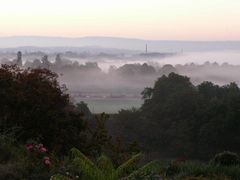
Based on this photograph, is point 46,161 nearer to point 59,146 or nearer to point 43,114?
point 59,146

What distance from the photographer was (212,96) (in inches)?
2672

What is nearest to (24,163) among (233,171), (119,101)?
(233,171)

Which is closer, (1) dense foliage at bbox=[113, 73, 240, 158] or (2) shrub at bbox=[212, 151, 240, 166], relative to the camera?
(2) shrub at bbox=[212, 151, 240, 166]

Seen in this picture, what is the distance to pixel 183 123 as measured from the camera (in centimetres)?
5872

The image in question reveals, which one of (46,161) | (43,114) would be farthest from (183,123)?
(46,161)

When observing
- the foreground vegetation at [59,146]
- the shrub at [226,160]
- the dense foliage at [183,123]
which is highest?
the foreground vegetation at [59,146]

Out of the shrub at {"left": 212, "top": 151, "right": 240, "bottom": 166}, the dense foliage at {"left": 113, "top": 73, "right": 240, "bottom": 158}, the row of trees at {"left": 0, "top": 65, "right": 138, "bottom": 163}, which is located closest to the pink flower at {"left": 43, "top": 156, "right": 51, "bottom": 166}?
the row of trees at {"left": 0, "top": 65, "right": 138, "bottom": 163}

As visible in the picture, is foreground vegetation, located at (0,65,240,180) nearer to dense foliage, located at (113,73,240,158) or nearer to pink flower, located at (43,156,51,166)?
pink flower, located at (43,156,51,166)

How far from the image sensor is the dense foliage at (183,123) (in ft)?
182

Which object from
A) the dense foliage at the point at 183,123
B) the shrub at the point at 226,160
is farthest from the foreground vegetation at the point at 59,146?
the dense foliage at the point at 183,123

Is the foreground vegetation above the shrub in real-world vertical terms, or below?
above

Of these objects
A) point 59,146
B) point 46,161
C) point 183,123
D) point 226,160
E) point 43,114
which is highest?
point 46,161

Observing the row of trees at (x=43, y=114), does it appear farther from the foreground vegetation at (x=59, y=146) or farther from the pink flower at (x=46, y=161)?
the pink flower at (x=46, y=161)

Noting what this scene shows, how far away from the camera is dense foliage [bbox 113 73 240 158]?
55.5 metres
